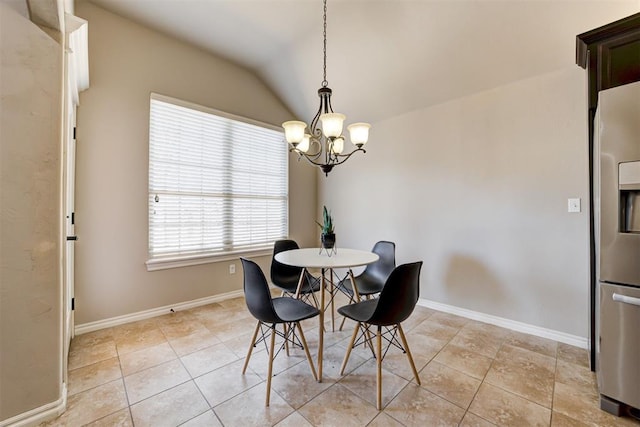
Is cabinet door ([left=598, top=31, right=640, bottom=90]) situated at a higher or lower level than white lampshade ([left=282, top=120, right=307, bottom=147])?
higher

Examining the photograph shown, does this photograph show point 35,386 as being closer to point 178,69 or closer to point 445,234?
point 178,69

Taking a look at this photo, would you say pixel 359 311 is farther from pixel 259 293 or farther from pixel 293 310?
pixel 259 293

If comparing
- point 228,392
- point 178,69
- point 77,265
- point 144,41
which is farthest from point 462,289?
point 144,41

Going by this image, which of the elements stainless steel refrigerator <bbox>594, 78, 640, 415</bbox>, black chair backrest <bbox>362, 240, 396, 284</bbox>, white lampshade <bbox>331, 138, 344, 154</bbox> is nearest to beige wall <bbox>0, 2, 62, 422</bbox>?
white lampshade <bbox>331, 138, 344, 154</bbox>

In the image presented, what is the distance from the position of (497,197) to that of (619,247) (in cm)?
128

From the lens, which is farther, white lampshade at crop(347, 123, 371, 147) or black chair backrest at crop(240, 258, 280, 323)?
white lampshade at crop(347, 123, 371, 147)

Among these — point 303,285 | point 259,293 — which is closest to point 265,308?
point 259,293

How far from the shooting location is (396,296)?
1.59 meters

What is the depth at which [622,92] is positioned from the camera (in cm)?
146

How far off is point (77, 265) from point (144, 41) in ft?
7.66

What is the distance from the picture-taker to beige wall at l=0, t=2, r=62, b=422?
1347mm

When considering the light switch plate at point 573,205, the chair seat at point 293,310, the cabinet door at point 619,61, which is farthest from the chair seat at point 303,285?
the cabinet door at point 619,61

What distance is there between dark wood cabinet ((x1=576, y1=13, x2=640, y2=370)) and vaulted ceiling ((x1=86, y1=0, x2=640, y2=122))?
501 mm

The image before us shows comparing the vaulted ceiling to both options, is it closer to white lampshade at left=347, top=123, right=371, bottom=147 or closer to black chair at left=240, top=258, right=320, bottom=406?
white lampshade at left=347, top=123, right=371, bottom=147
